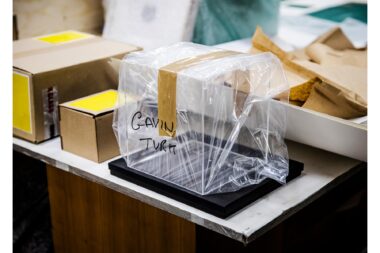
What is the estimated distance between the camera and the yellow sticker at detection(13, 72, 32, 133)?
5.40 feet

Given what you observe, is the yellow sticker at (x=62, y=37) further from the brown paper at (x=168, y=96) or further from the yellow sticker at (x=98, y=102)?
the brown paper at (x=168, y=96)

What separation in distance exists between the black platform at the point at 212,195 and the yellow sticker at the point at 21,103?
349mm

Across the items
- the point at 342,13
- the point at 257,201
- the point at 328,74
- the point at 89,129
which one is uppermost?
the point at 342,13

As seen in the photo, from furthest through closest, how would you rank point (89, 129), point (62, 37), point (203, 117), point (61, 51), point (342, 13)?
point (342, 13) < point (62, 37) < point (61, 51) < point (89, 129) < point (203, 117)

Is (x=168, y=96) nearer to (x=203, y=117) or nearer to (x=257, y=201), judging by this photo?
(x=203, y=117)

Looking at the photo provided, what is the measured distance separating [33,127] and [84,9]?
82 cm

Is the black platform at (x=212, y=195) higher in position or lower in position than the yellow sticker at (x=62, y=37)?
lower

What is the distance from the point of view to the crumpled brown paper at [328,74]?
4.92ft

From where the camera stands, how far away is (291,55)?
1.90 m

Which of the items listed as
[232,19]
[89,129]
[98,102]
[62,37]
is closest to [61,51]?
[62,37]

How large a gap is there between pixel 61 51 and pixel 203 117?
729 millimetres

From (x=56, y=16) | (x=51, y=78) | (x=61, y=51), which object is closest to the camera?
(x=51, y=78)

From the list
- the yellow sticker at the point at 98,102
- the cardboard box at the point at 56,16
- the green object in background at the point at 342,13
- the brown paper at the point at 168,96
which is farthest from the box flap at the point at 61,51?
the green object in background at the point at 342,13

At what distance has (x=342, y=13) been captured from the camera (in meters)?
2.67
